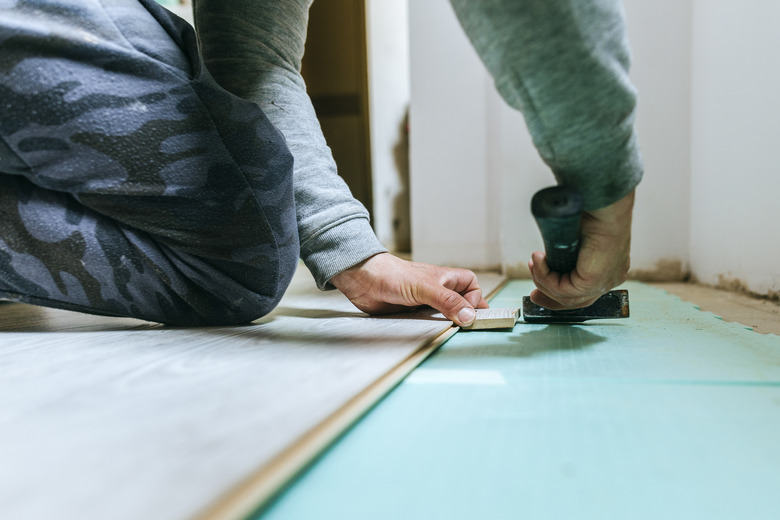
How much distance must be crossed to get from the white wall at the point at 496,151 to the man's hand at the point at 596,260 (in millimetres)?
1010

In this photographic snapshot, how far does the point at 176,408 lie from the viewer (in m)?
0.40

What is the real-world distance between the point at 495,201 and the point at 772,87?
867 mm

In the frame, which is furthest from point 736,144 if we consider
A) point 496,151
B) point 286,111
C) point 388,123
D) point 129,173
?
point 388,123

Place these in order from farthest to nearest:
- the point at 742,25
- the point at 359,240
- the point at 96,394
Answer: the point at 742,25, the point at 359,240, the point at 96,394

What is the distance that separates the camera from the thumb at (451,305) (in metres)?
0.73

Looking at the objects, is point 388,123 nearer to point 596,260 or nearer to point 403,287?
point 403,287

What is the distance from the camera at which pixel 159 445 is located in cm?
33

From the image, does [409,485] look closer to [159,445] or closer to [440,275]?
[159,445]

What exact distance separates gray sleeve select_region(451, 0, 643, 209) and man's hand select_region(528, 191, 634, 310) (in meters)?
0.05

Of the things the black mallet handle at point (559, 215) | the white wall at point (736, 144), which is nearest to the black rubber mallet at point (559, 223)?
the black mallet handle at point (559, 215)

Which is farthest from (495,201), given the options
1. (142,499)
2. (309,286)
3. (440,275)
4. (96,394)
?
(142,499)

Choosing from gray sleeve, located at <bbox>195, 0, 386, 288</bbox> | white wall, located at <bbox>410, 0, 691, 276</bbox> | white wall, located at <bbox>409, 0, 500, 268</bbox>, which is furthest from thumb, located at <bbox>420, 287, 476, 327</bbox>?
white wall, located at <bbox>409, 0, 500, 268</bbox>

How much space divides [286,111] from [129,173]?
0.28m

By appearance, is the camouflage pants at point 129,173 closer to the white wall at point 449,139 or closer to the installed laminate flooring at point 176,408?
the installed laminate flooring at point 176,408
